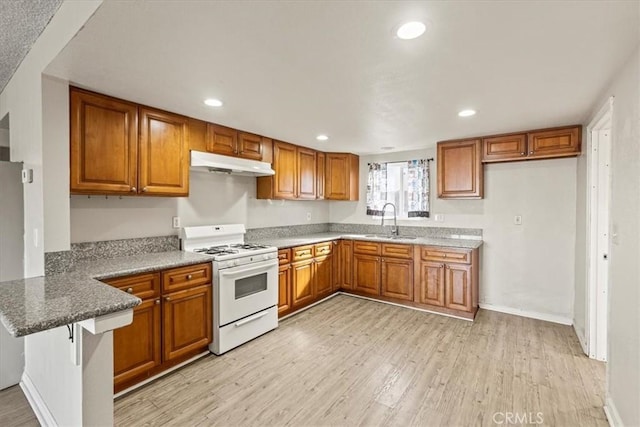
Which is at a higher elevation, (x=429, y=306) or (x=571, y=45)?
(x=571, y=45)

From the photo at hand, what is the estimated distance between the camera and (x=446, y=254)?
12.3ft

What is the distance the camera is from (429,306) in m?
3.93

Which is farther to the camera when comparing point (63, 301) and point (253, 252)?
point (253, 252)

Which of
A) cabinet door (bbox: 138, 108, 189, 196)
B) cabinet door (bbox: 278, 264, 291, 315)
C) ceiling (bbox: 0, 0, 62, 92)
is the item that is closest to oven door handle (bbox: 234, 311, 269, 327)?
cabinet door (bbox: 278, 264, 291, 315)

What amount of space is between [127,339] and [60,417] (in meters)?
0.54

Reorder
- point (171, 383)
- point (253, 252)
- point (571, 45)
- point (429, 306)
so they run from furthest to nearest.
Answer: point (429, 306) < point (253, 252) < point (171, 383) < point (571, 45)

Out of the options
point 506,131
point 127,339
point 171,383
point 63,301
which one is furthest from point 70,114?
point 506,131

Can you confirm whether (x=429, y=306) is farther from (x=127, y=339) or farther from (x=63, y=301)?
(x=63, y=301)

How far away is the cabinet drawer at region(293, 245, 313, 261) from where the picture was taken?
12.6ft

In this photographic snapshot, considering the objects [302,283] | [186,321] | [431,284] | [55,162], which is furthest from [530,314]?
[55,162]

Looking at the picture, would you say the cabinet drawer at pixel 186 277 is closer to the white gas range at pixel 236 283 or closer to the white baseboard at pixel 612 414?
the white gas range at pixel 236 283

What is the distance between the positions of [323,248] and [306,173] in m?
1.13

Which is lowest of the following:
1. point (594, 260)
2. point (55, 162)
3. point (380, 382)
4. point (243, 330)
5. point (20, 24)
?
point (380, 382)

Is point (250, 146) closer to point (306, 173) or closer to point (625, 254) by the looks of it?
point (306, 173)
